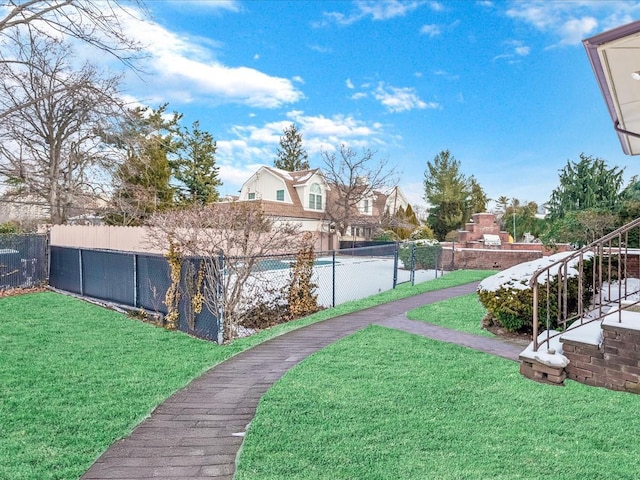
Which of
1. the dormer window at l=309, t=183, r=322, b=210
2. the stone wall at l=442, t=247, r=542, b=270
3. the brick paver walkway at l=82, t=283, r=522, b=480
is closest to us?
the brick paver walkway at l=82, t=283, r=522, b=480

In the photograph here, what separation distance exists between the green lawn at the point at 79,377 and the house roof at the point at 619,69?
15.6 feet

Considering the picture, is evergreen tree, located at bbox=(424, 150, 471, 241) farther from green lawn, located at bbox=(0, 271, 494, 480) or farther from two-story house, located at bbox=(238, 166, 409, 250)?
green lawn, located at bbox=(0, 271, 494, 480)

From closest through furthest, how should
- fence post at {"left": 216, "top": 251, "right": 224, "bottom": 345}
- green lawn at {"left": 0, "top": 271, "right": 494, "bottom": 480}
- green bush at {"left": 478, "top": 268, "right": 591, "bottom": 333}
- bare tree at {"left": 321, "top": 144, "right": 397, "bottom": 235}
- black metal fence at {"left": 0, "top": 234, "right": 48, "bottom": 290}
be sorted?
green lawn at {"left": 0, "top": 271, "right": 494, "bottom": 480}
green bush at {"left": 478, "top": 268, "right": 591, "bottom": 333}
fence post at {"left": 216, "top": 251, "right": 224, "bottom": 345}
black metal fence at {"left": 0, "top": 234, "right": 48, "bottom": 290}
bare tree at {"left": 321, "top": 144, "right": 397, "bottom": 235}

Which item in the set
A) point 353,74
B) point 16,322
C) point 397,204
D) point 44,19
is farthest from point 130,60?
point 397,204

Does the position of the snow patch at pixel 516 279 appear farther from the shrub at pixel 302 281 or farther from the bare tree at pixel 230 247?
the bare tree at pixel 230 247

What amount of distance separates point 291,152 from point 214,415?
45.0 m

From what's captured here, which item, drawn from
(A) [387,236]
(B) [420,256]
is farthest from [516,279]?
(A) [387,236]

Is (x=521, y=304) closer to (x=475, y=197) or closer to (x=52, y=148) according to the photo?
(x=52, y=148)

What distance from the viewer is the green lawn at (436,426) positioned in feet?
8.44

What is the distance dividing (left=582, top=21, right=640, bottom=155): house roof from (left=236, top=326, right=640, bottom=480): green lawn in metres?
2.90

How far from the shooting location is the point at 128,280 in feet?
28.5

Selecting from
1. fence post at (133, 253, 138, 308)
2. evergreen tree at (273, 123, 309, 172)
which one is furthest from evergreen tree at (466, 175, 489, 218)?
fence post at (133, 253, 138, 308)

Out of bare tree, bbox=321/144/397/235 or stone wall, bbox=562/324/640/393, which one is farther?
bare tree, bbox=321/144/397/235

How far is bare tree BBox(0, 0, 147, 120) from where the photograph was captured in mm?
7070
